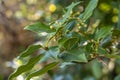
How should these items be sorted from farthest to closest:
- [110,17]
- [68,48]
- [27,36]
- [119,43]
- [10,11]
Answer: [27,36], [10,11], [110,17], [119,43], [68,48]

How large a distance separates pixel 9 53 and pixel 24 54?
245cm

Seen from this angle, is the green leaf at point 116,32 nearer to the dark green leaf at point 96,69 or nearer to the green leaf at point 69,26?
the green leaf at point 69,26

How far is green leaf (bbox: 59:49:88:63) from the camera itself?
2.98 ft

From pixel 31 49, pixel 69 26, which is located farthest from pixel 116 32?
pixel 31 49

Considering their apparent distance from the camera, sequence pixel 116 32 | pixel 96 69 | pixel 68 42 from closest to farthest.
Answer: pixel 68 42, pixel 116 32, pixel 96 69

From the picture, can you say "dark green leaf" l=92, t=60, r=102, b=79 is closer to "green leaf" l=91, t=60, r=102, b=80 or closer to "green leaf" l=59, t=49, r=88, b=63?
"green leaf" l=91, t=60, r=102, b=80

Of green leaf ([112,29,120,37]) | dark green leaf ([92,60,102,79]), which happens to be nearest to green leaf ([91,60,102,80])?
dark green leaf ([92,60,102,79])

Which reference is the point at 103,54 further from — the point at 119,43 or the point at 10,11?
the point at 10,11

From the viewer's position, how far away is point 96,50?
99 centimetres

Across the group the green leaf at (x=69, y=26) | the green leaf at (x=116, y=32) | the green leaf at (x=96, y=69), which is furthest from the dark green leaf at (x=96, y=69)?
the green leaf at (x=69, y=26)

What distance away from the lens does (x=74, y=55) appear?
924mm

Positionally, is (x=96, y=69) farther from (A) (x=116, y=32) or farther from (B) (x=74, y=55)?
(B) (x=74, y=55)

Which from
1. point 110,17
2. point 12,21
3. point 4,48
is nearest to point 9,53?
point 4,48

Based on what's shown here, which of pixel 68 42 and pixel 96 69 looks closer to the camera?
pixel 68 42
